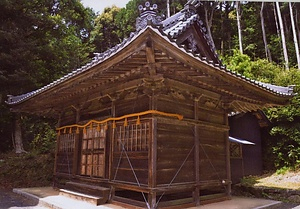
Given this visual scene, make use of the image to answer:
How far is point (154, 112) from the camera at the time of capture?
220 inches

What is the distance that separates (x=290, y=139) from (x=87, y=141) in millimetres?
9674

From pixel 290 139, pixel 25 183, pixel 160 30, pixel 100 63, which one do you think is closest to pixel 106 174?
pixel 100 63

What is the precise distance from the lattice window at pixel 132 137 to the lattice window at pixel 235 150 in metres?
6.10

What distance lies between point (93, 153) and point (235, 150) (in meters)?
6.59

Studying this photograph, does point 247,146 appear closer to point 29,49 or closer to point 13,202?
point 13,202

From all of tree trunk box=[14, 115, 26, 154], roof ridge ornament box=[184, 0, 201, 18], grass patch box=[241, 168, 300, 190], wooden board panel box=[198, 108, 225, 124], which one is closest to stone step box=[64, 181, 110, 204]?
wooden board panel box=[198, 108, 225, 124]

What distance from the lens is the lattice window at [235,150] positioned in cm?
1096

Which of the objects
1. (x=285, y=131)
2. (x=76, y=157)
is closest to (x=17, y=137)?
(x=76, y=157)

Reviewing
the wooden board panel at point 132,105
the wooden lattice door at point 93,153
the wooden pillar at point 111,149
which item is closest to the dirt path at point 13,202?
the wooden lattice door at point 93,153

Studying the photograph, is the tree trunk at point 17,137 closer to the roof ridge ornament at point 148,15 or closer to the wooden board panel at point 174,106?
the wooden board panel at point 174,106

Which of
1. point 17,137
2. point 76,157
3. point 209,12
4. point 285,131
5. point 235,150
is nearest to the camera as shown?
point 76,157

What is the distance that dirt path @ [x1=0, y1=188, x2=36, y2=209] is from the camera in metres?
7.09

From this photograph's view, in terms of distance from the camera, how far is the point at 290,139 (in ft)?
40.3

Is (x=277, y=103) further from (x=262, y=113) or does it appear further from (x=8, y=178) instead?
(x=8, y=178)
